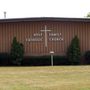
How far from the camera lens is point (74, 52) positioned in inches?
1117

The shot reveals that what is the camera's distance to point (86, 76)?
19.1m

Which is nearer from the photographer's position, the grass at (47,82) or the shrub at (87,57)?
the grass at (47,82)

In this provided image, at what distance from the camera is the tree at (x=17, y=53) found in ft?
91.8

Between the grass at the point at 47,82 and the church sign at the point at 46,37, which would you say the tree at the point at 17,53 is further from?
the grass at the point at 47,82

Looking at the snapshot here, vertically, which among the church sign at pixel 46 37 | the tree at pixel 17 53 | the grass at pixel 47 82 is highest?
the church sign at pixel 46 37

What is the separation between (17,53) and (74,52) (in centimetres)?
390

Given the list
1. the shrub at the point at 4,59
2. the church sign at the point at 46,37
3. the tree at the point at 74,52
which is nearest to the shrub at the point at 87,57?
the tree at the point at 74,52

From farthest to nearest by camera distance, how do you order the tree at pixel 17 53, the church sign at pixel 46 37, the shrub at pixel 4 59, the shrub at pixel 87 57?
the church sign at pixel 46 37
the shrub at pixel 87 57
the shrub at pixel 4 59
the tree at pixel 17 53

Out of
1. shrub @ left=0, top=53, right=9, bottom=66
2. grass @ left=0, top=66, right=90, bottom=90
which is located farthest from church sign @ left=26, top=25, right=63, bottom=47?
grass @ left=0, top=66, right=90, bottom=90

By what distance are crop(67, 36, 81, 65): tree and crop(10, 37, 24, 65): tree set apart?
10.8 ft

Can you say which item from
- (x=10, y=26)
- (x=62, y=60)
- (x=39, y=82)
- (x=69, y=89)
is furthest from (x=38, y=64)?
(x=69, y=89)

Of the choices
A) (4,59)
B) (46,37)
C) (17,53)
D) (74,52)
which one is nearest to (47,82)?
(17,53)

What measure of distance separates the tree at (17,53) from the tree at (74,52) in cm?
331

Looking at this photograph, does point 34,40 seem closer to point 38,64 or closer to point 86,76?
point 38,64
